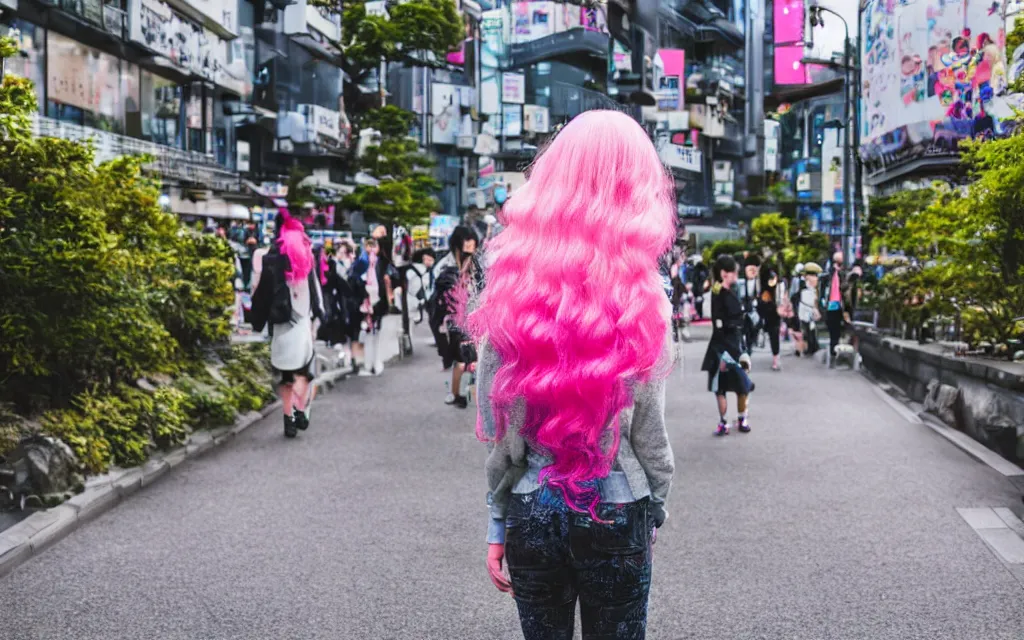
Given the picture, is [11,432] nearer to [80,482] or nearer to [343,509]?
[80,482]

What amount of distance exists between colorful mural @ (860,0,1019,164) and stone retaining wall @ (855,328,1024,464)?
14.2 m

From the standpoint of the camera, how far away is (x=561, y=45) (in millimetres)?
84750

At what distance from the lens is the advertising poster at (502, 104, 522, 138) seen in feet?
259

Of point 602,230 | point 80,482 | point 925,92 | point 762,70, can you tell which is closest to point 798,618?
point 602,230

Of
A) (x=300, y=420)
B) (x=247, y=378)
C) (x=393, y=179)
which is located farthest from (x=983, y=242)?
(x=393, y=179)

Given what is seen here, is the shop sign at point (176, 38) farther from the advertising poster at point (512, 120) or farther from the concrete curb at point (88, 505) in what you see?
the advertising poster at point (512, 120)

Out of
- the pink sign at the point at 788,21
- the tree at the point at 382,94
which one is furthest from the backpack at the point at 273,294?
the pink sign at the point at 788,21

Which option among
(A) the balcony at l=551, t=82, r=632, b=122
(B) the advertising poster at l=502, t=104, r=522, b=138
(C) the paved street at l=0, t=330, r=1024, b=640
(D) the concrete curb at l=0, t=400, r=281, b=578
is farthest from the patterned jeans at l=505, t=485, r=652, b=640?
(A) the balcony at l=551, t=82, r=632, b=122

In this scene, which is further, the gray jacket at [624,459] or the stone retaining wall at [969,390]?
the stone retaining wall at [969,390]

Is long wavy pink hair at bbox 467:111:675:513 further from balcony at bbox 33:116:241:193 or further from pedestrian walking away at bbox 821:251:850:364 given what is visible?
balcony at bbox 33:116:241:193

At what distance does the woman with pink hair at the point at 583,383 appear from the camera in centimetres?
273

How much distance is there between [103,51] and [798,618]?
27.3 metres

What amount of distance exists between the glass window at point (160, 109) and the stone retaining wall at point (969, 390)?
23.0 m

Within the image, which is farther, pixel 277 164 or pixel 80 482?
pixel 277 164
